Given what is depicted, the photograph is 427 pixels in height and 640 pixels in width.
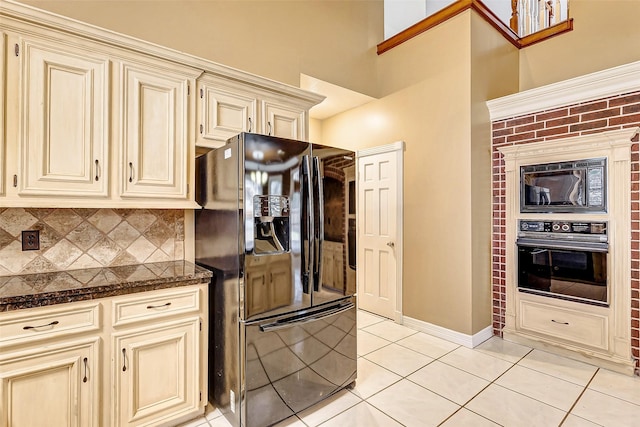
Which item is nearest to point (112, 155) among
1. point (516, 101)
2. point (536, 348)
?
point (516, 101)

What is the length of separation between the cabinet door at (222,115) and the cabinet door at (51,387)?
1416 millimetres

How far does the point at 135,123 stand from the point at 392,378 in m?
2.54

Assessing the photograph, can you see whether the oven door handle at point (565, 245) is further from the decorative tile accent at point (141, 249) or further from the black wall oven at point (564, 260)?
the decorative tile accent at point (141, 249)

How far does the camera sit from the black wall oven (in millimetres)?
2646

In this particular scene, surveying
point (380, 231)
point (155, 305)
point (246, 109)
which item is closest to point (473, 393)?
point (380, 231)

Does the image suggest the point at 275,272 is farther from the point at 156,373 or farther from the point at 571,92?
the point at 571,92

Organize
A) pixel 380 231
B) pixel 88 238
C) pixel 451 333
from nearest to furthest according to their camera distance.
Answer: pixel 88 238 → pixel 451 333 → pixel 380 231

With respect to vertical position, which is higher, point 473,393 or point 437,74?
point 437,74

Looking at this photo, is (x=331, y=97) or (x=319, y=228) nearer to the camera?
(x=319, y=228)

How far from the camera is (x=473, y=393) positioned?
226 centimetres

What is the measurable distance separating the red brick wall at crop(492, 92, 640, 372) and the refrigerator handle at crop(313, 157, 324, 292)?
2.14 metres

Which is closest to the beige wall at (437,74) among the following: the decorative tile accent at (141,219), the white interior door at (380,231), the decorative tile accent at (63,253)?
the white interior door at (380,231)

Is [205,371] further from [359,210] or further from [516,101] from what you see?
[516,101]

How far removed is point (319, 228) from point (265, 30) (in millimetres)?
2011
